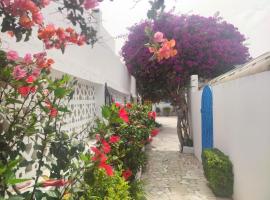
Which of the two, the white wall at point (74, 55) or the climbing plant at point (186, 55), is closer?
the white wall at point (74, 55)

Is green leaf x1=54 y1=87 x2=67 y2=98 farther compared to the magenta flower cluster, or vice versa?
the magenta flower cluster

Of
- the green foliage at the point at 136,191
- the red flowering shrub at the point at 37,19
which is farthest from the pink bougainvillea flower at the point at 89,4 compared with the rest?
the green foliage at the point at 136,191

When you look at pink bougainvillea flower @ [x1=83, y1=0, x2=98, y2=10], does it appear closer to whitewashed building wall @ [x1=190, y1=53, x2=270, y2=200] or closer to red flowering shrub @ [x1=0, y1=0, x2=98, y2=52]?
red flowering shrub @ [x1=0, y1=0, x2=98, y2=52]

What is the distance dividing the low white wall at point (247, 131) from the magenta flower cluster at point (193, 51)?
16.1 ft

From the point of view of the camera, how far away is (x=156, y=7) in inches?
93.1

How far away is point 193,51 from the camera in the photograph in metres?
13.5

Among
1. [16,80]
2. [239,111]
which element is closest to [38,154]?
[16,80]

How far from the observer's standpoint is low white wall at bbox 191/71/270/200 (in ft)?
16.5

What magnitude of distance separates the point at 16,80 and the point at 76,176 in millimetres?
734

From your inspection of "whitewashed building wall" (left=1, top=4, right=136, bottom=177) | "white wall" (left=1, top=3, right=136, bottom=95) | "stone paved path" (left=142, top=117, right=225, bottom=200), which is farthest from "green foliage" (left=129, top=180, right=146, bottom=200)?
"white wall" (left=1, top=3, right=136, bottom=95)

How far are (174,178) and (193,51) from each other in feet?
19.0

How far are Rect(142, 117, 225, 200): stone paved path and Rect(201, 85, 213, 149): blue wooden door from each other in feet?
2.98

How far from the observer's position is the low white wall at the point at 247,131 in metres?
5.04

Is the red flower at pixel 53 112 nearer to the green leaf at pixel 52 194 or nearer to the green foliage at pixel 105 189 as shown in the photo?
the green leaf at pixel 52 194
